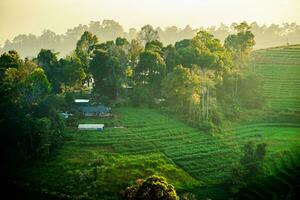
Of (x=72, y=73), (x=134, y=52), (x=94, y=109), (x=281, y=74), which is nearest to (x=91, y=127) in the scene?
(x=94, y=109)

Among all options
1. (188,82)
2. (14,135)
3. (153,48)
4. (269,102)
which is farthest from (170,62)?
(14,135)

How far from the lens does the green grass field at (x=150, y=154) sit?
27.6 m

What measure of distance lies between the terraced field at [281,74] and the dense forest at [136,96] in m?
1.55

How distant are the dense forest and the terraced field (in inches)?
60.9

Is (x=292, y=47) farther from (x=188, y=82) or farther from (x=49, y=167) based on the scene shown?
(x=49, y=167)

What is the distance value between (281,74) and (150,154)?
22410 mm

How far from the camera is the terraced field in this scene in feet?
137

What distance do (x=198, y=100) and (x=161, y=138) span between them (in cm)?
458

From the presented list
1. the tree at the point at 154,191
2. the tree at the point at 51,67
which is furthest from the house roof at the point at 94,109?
the tree at the point at 154,191

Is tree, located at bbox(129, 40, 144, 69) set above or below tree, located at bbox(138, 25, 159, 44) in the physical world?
below

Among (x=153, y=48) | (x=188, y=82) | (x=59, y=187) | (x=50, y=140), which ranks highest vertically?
(x=153, y=48)

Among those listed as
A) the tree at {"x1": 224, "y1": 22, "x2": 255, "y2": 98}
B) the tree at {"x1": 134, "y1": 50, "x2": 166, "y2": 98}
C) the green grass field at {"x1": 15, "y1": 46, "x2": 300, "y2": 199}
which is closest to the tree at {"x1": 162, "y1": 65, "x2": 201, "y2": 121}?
the green grass field at {"x1": 15, "y1": 46, "x2": 300, "y2": 199}

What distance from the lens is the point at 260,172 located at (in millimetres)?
27484

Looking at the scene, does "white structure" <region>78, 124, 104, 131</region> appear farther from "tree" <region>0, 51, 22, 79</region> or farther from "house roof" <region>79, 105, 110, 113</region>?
"tree" <region>0, 51, 22, 79</region>
